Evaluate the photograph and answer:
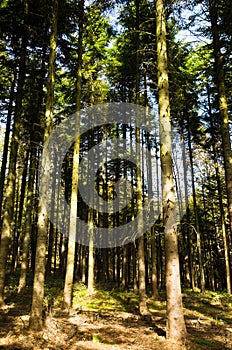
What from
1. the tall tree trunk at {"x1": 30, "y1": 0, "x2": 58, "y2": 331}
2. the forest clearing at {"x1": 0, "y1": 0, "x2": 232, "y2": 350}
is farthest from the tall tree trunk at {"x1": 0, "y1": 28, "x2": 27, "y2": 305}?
the tall tree trunk at {"x1": 30, "y1": 0, "x2": 58, "y2": 331}

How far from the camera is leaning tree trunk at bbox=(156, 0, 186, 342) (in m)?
6.37

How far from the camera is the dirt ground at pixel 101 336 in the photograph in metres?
6.00

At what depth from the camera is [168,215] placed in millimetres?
7055

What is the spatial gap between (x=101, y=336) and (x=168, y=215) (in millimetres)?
3308

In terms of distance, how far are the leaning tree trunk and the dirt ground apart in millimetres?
460

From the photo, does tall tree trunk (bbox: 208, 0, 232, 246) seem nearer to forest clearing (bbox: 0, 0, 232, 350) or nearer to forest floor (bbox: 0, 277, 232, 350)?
forest clearing (bbox: 0, 0, 232, 350)

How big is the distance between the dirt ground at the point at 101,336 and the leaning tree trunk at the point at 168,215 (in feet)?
1.51

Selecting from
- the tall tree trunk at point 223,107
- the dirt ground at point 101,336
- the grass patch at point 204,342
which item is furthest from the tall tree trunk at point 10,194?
the tall tree trunk at point 223,107

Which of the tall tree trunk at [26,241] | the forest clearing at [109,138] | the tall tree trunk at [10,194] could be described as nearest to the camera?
the forest clearing at [109,138]

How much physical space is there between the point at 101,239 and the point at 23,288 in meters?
13.8

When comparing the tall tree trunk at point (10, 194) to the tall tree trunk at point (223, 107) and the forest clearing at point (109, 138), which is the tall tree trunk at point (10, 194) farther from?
the tall tree trunk at point (223, 107)

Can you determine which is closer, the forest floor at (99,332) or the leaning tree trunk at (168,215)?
the forest floor at (99,332)

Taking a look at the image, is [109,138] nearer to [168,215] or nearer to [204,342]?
[168,215]

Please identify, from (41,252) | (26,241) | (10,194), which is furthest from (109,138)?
(41,252)
